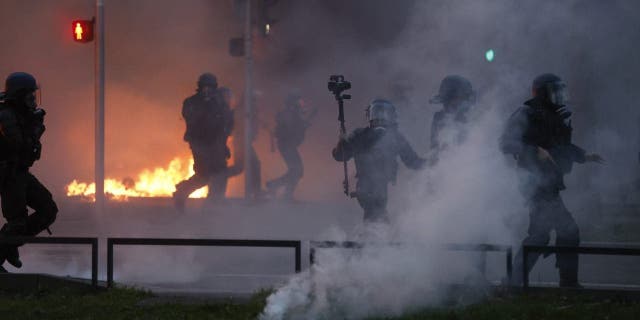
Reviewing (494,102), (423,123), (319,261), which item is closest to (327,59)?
(423,123)

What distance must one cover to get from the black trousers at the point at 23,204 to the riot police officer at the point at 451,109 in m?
3.37

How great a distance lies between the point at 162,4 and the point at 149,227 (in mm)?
9494

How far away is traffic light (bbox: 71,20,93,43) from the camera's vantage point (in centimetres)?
1468

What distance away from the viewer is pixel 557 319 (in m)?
6.47

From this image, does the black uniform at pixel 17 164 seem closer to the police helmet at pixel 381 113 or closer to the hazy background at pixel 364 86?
the hazy background at pixel 364 86

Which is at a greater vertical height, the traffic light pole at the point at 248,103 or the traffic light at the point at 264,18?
the traffic light at the point at 264,18

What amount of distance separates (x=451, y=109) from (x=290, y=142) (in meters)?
9.34

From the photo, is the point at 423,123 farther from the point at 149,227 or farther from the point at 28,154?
the point at 28,154

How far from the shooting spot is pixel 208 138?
15211mm

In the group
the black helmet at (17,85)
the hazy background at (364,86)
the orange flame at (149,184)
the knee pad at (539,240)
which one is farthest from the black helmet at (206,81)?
the knee pad at (539,240)

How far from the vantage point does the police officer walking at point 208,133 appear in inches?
591

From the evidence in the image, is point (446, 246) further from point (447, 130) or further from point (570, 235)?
point (447, 130)

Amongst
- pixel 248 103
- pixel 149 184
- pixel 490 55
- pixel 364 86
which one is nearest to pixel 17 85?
pixel 490 55

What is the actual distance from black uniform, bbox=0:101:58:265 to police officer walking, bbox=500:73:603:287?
395 centimetres
